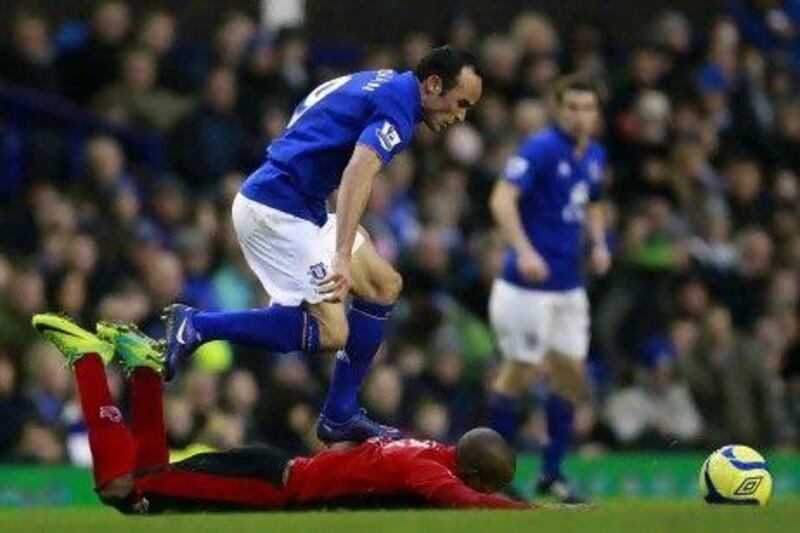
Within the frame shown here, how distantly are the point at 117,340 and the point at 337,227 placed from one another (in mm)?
1074

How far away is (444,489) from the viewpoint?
11.3 m

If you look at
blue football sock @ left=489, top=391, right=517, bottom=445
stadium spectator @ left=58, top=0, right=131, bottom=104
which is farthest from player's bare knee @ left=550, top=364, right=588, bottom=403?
stadium spectator @ left=58, top=0, right=131, bottom=104

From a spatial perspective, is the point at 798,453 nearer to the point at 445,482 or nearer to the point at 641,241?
the point at 641,241

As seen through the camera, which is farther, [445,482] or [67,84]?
[67,84]

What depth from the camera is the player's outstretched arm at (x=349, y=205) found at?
11.9 m

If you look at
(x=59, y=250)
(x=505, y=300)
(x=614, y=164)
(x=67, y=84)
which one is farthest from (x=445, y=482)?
(x=614, y=164)

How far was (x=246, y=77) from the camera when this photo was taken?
19328 mm

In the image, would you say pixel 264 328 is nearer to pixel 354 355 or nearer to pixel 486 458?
pixel 354 355

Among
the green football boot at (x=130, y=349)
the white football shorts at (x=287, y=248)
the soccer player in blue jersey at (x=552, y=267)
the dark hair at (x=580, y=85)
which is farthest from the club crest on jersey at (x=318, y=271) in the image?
the dark hair at (x=580, y=85)

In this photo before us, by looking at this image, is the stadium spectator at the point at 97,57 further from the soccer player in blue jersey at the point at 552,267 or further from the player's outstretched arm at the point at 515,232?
the player's outstretched arm at the point at 515,232

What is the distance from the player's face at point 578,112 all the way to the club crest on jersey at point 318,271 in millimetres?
2888

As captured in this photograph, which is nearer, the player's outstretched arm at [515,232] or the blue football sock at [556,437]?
the player's outstretched arm at [515,232]

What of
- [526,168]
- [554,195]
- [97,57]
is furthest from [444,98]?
[97,57]

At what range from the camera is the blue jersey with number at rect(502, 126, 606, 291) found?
49.7 feet
